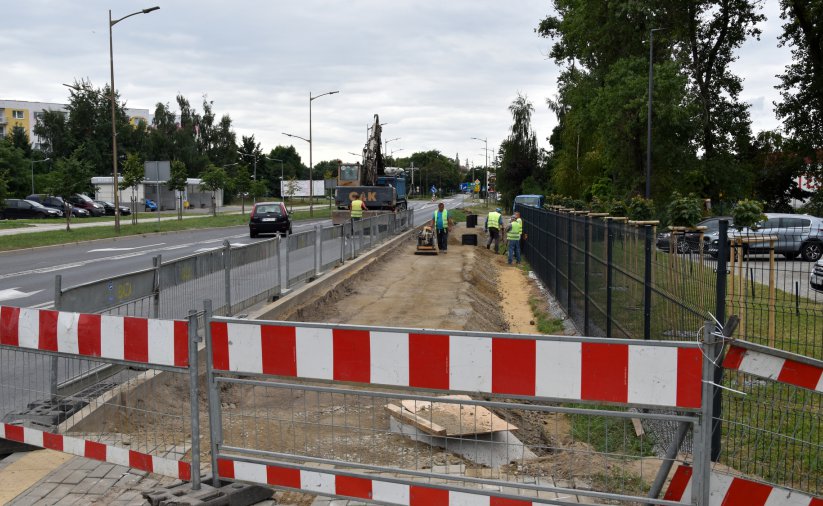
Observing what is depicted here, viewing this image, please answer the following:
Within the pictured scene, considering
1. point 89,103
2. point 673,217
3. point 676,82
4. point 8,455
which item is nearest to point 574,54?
point 676,82

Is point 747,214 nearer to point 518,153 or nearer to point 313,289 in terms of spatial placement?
point 313,289

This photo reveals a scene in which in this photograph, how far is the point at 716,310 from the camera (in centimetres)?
571

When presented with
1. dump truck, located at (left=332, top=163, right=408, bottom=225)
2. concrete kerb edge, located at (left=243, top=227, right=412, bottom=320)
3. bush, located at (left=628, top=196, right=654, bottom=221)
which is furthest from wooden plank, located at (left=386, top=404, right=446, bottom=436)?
dump truck, located at (left=332, top=163, right=408, bottom=225)

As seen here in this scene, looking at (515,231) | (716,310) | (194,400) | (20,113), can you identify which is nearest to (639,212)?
(515,231)

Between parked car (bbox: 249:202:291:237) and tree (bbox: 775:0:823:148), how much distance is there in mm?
28035

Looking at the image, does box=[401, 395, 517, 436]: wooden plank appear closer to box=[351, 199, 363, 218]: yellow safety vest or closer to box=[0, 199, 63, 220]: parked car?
box=[351, 199, 363, 218]: yellow safety vest

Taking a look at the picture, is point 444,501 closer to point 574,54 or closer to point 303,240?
point 303,240

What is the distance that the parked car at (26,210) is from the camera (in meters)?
53.0

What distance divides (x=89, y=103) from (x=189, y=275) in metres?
92.3

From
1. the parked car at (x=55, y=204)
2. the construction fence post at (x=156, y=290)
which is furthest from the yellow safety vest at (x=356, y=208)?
the parked car at (x=55, y=204)

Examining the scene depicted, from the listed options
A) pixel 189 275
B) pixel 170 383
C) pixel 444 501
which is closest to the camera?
pixel 444 501

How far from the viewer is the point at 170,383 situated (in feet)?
25.4

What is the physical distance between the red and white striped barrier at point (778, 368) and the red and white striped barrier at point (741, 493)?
0.57m

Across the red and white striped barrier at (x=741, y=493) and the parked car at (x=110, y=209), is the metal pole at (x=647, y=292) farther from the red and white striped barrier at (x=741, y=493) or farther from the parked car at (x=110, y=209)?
the parked car at (x=110, y=209)
